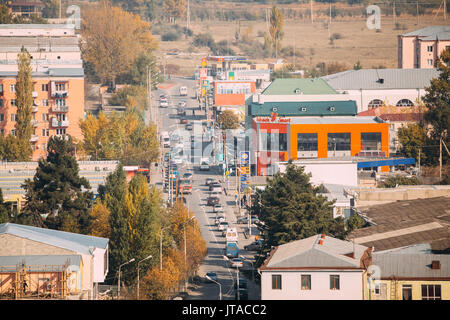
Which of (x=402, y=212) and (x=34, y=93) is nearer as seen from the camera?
(x=402, y=212)

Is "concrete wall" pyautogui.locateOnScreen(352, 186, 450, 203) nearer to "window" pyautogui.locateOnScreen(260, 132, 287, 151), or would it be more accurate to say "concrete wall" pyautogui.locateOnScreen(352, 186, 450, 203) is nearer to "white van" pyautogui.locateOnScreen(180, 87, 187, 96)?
"window" pyautogui.locateOnScreen(260, 132, 287, 151)

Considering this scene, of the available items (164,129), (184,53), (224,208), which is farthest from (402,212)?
(184,53)

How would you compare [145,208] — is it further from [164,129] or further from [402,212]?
[164,129]

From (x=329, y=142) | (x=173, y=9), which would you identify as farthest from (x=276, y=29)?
(x=329, y=142)

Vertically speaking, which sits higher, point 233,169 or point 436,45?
point 436,45

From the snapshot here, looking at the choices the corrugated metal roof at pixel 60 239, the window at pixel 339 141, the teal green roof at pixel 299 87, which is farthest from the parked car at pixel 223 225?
the teal green roof at pixel 299 87

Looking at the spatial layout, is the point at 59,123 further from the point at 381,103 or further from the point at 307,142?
the point at 381,103
